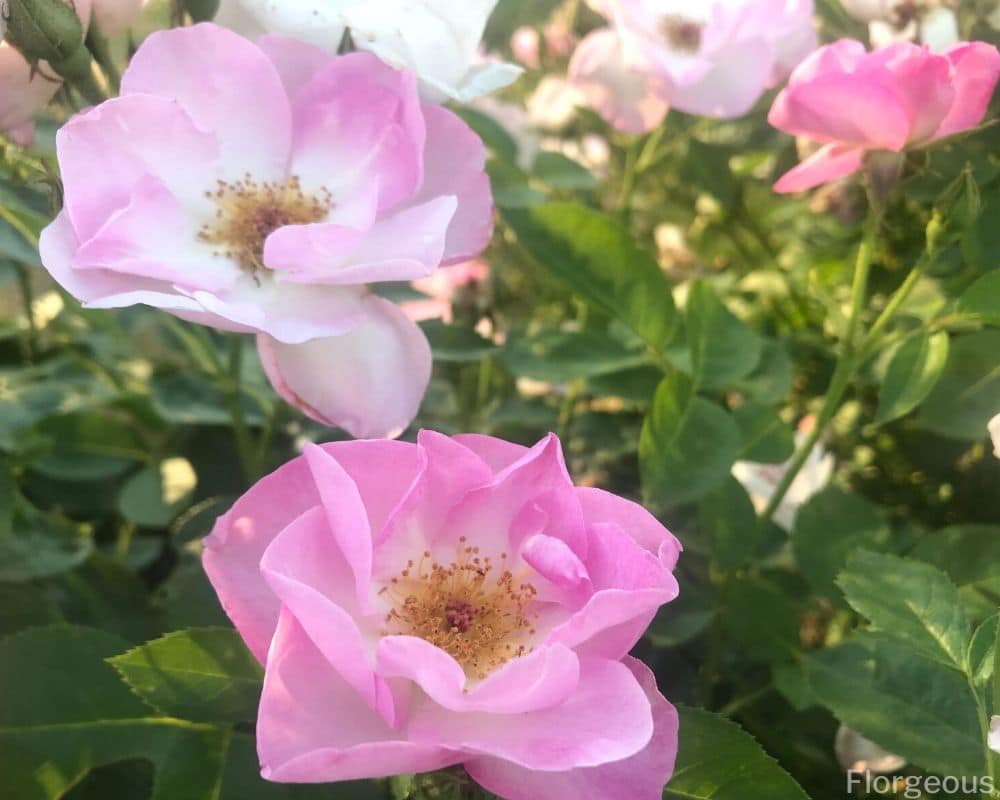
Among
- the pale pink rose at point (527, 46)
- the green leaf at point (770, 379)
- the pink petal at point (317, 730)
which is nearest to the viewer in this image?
the pink petal at point (317, 730)

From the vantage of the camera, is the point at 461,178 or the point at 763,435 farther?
the point at 763,435

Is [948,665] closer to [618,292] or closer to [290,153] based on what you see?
[618,292]

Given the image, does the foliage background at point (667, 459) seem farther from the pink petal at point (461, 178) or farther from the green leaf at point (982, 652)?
the pink petal at point (461, 178)

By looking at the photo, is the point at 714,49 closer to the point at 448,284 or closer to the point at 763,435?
the point at 763,435

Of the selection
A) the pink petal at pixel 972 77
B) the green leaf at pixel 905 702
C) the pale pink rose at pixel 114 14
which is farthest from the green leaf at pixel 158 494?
the pink petal at pixel 972 77

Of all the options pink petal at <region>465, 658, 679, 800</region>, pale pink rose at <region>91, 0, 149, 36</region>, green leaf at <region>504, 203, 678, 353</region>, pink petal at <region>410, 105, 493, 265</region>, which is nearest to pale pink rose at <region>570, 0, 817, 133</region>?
green leaf at <region>504, 203, 678, 353</region>

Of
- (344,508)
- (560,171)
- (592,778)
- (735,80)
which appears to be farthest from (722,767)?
(560,171)

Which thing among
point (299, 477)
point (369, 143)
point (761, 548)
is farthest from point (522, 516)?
point (761, 548)
